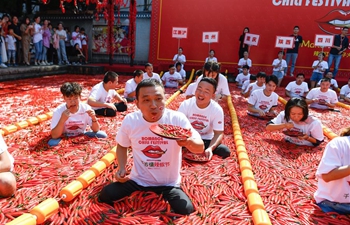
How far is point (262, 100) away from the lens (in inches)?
252

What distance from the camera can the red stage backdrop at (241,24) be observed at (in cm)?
1317

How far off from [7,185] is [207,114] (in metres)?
2.47

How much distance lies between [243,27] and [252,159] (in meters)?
11.5

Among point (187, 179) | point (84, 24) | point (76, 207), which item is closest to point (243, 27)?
point (84, 24)

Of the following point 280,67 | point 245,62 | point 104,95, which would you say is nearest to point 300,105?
point 104,95

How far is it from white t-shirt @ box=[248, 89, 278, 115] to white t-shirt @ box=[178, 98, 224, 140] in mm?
2768

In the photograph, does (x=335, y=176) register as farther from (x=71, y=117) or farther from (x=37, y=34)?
(x=37, y=34)

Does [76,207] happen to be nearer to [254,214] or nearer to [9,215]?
[9,215]

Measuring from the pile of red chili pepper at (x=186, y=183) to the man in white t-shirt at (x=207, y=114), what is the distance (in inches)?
11.4

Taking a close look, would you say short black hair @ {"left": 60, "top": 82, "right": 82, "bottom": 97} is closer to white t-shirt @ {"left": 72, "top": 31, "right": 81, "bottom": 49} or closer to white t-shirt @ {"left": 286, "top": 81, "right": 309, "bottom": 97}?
white t-shirt @ {"left": 286, "top": 81, "right": 309, "bottom": 97}

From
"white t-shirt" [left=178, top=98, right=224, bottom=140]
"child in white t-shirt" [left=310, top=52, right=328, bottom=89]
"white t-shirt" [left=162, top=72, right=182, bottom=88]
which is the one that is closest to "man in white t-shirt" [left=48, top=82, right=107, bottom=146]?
"white t-shirt" [left=178, top=98, right=224, bottom=140]

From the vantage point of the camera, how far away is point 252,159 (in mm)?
3988

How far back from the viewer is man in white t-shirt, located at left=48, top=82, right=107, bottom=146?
12.6 ft

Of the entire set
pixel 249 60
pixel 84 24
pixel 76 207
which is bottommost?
pixel 76 207
